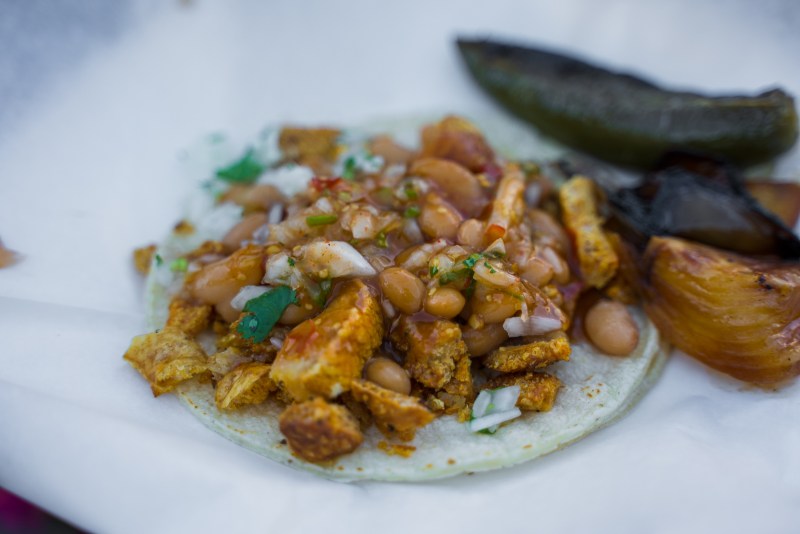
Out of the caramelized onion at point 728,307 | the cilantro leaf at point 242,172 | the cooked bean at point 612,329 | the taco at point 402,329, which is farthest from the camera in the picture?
the cilantro leaf at point 242,172

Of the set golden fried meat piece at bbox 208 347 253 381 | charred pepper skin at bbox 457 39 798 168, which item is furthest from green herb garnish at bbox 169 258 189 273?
charred pepper skin at bbox 457 39 798 168

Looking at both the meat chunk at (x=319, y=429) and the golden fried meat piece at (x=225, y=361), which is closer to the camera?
the meat chunk at (x=319, y=429)

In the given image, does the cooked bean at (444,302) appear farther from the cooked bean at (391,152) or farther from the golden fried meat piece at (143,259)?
the golden fried meat piece at (143,259)

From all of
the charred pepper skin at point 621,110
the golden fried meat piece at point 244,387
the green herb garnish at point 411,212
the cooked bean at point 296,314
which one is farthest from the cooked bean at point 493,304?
the charred pepper skin at point 621,110

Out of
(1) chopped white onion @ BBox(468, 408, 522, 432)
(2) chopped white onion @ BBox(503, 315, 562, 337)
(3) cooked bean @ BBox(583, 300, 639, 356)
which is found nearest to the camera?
(1) chopped white onion @ BBox(468, 408, 522, 432)

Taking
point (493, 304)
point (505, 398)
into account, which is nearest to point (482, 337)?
point (493, 304)

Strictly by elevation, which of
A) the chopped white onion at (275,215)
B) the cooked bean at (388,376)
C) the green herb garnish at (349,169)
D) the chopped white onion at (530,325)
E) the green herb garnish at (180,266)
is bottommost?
the green herb garnish at (180,266)

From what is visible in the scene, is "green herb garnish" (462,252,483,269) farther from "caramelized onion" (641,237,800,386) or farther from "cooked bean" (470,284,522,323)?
"caramelized onion" (641,237,800,386)

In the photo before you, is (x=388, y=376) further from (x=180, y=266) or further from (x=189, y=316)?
(x=180, y=266)
